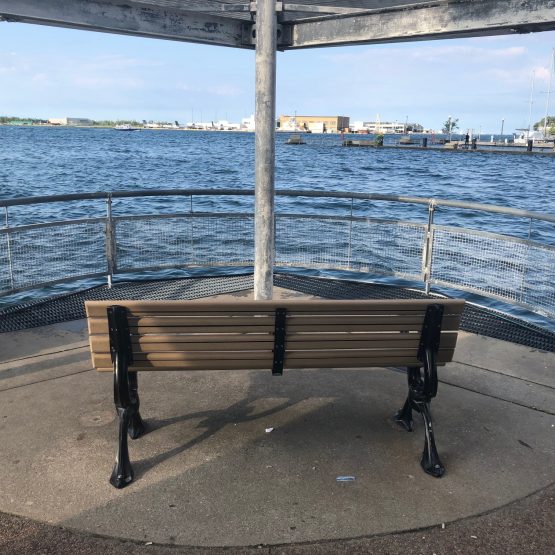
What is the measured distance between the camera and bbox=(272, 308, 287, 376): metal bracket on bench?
144 inches

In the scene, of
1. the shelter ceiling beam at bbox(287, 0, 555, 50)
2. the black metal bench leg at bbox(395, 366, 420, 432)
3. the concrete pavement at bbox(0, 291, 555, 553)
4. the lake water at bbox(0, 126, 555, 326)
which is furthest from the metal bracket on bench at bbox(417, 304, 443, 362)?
the lake water at bbox(0, 126, 555, 326)

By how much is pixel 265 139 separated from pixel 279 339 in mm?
1903

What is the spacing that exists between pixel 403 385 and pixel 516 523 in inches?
70.4

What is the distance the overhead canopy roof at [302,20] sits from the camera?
14.2ft

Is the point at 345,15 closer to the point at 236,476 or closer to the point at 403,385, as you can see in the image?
the point at 403,385

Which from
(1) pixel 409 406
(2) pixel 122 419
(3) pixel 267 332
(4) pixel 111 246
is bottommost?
(1) pixel 409 406

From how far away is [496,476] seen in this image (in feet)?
12.1

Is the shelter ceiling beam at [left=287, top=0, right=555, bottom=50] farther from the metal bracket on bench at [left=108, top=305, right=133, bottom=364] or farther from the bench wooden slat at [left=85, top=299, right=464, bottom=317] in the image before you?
the metal bracket on bench at [left=108, top=305, right=133, bottom=364]

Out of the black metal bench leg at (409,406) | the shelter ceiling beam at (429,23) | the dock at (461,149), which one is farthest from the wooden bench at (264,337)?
the dock at (461,149)

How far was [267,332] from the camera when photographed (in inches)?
Result: 146

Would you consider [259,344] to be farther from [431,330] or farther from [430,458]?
[430,458]

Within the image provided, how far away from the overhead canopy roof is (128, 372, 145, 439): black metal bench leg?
285 centimetres

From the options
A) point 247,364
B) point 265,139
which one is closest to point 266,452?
point 247,364

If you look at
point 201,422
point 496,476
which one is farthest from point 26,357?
point 496,476
